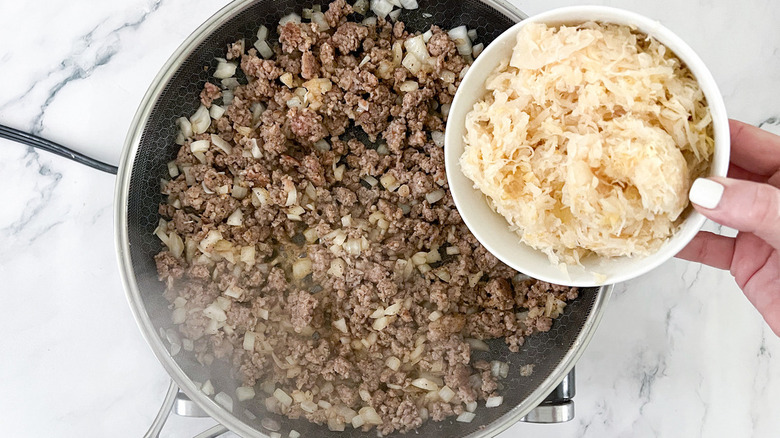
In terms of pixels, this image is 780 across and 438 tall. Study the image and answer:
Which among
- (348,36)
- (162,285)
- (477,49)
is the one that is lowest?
(162,285)

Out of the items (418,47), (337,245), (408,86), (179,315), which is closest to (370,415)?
(337,245)

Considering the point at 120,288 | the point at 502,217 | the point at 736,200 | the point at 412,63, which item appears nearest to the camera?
the point at 736,200

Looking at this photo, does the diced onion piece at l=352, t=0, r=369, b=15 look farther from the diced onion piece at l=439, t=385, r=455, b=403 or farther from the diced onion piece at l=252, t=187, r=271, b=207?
the diced onion piece at l=439, t=385, r=455, b=403

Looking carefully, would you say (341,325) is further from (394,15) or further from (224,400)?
(394,15)

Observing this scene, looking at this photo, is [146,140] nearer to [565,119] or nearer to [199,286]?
[199,286]

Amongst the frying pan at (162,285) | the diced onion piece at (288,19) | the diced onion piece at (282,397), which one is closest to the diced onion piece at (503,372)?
the frying pan at (162,285)

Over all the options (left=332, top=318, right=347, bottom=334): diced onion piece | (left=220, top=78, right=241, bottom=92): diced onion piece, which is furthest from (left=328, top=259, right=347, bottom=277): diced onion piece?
(left=220, top=78, right=241, bottom=92): diced onion piece
